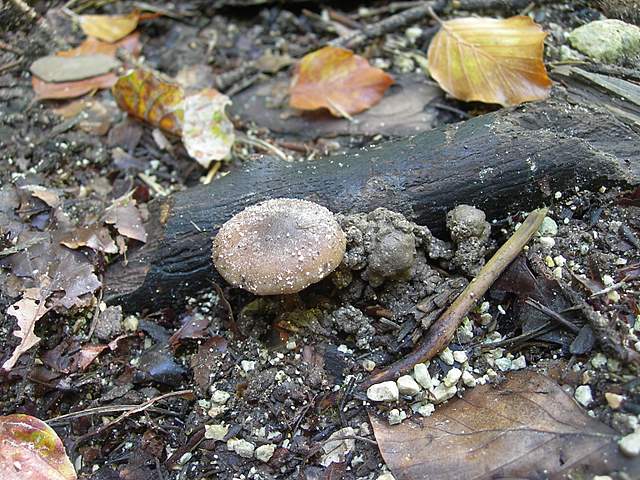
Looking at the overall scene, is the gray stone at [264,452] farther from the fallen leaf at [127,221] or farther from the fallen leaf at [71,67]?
the fallen leaf at [71,67]

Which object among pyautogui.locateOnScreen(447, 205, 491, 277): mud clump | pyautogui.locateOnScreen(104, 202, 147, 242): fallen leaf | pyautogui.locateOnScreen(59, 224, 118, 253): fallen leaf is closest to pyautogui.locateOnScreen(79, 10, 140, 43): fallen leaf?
pyautogui.locateOnScreen(104, 202, 147, 242): fallen leaf

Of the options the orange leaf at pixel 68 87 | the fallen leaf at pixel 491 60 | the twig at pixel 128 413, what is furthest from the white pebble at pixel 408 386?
the orange leaf at pixel 68 87

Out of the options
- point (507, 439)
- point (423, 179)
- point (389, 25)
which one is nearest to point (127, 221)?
point (423, 179)

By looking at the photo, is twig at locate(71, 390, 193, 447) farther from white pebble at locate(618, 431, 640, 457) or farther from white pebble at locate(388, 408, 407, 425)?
white pebble at locate(618, 431, 640, 457)

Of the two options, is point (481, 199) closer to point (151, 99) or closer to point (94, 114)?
point (151, 99)

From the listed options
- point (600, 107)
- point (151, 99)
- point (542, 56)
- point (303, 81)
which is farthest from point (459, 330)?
point (151, 99)
